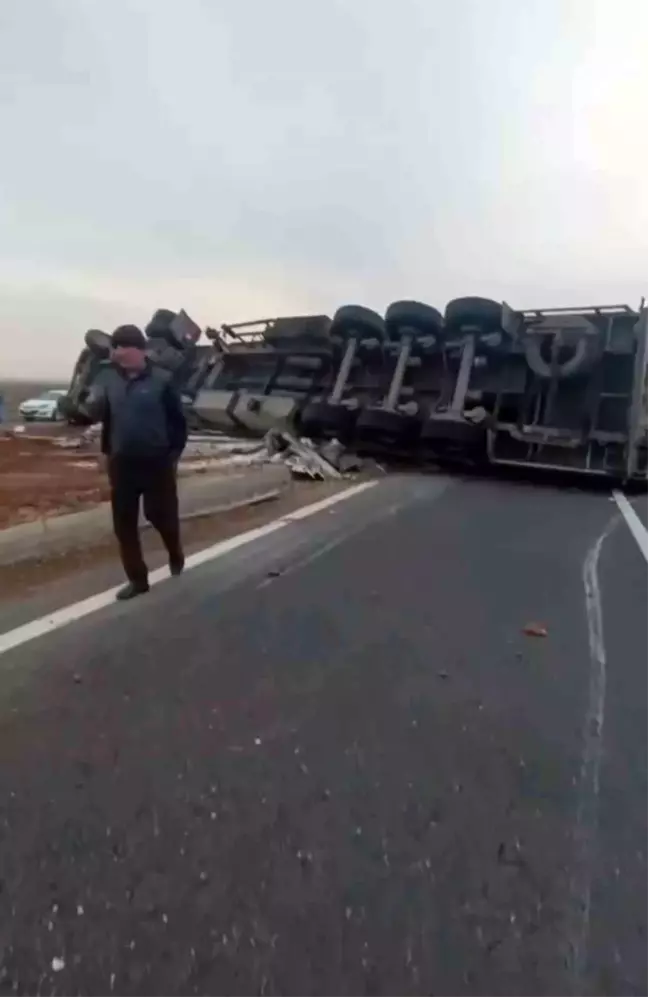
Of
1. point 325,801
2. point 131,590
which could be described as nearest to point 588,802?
point 325,801

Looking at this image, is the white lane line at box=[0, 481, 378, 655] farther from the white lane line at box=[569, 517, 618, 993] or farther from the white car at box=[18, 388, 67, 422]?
the white car at box=[18, 388, 67, 422]

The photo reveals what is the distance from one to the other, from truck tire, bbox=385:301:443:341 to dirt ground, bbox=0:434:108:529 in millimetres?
5152

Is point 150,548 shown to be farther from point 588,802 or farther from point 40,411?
point 40,411

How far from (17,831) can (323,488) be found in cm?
921

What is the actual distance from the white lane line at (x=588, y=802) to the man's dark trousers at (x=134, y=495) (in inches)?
103

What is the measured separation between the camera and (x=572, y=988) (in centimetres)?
197

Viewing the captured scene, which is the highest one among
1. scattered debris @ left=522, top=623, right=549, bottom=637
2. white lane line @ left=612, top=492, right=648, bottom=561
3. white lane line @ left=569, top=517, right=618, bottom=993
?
white lane line @ left=569, top=517, right=618, bottom=993

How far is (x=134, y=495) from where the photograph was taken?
5461 mm

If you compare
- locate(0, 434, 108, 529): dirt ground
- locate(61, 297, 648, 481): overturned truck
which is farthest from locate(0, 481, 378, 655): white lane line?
locate(61, 297, 648, 481): overturned truck

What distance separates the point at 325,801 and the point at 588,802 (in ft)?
2.75

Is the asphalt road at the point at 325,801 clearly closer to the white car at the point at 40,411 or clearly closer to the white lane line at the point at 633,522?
the white lane line at the point at 633,522

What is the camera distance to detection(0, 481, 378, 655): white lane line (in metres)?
4.44

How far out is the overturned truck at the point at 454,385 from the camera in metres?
12.5

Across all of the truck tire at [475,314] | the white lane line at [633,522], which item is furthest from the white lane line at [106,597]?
the truck tire at [475,314]
